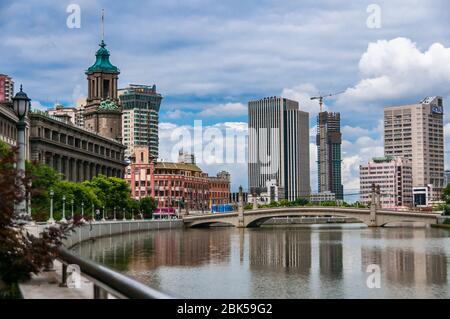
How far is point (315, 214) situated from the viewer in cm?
14212

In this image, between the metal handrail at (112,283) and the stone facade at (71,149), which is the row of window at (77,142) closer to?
A: the stone facade at (71,149)

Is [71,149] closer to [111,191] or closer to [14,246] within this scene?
[111,191]

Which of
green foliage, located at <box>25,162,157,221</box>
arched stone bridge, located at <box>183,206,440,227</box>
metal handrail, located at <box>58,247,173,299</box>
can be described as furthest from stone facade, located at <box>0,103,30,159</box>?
metal handrail, located at <box>58,247,173,299</box>

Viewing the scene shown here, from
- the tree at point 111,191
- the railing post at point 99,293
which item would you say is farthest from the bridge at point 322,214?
the railing post at point 99,293

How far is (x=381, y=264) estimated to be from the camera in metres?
54.6

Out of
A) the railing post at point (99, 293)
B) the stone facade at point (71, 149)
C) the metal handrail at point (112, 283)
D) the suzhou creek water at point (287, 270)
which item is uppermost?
the stone facade at point (71, 149)

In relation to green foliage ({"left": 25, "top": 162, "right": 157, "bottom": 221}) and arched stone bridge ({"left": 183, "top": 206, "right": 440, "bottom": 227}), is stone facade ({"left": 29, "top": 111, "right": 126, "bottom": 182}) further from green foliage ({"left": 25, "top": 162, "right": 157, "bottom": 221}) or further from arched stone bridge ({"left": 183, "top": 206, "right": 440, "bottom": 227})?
arched stone bridge ({"left": 183, "top": 206, "right": 440, "bottom": 227})

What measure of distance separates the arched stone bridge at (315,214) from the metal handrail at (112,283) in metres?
119

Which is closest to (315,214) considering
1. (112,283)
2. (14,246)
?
(14,246)

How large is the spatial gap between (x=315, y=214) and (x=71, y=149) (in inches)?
1946

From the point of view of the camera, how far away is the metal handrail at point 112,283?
457 inches

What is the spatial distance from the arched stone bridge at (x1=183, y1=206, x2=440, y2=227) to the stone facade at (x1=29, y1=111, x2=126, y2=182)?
23726 millimetres
